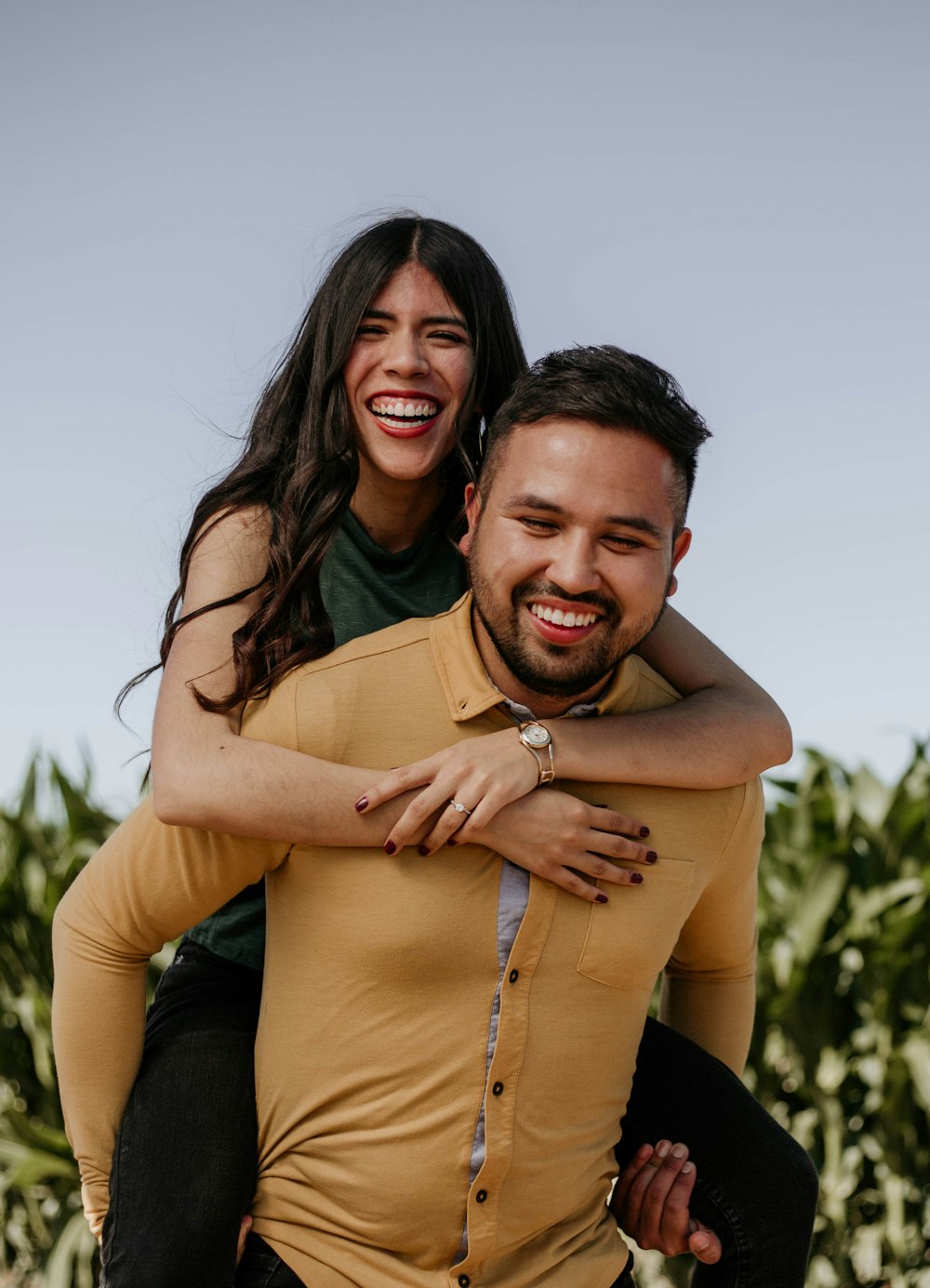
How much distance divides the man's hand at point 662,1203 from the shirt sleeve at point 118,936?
0.80 m

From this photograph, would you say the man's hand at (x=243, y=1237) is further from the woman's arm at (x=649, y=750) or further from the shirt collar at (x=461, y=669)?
the shirt collar at (x=461, y=669)

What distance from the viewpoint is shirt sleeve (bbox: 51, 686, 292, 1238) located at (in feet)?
6.70

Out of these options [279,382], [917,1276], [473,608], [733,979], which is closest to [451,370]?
[279,382]

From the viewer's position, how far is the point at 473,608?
2219mm

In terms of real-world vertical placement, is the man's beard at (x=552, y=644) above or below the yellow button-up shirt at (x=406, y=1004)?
above

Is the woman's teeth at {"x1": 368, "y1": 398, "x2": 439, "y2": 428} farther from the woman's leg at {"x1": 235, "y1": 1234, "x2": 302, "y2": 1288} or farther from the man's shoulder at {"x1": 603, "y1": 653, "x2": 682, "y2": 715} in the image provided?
the woman's leg at {"x1": 235, "y1": 1234, "x2": 302, "y2": 1288}

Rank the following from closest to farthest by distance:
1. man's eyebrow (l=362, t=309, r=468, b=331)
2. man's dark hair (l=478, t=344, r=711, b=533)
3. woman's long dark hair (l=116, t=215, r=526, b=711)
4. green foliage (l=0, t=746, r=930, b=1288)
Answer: man's dark hair (l=478, t=344, r=711, b=533) < woman's long dark hair (l=116, t=215, r=526, b=711) < man's eyebrow (l=362, t=309, r=468, b=331) < green foliage (l=0, t=746, r=930, b=1288)

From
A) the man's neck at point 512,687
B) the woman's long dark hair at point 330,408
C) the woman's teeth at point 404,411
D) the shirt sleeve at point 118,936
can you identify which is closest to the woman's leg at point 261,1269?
the shirt sleeve at point 118,936

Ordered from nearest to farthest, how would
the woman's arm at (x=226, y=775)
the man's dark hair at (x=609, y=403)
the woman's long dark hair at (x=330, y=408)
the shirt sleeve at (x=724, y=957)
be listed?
the woman's arm at (x=226, y=775)
the man's dark hair at (x=609, y=403)
the shirt sleeve at (x=724, y=957)
the woman's long dark hair at (x=330, y=408)

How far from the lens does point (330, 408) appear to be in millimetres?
2623

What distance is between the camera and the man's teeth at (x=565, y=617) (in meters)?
2.04

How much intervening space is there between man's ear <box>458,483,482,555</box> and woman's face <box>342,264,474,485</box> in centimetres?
32

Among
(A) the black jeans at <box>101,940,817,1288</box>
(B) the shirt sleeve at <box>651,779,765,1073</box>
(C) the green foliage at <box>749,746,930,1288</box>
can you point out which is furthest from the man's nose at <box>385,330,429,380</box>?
(C) the green foliage at <box>749,746,930,1288</box>

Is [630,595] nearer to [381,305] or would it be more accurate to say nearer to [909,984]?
[381,305]
